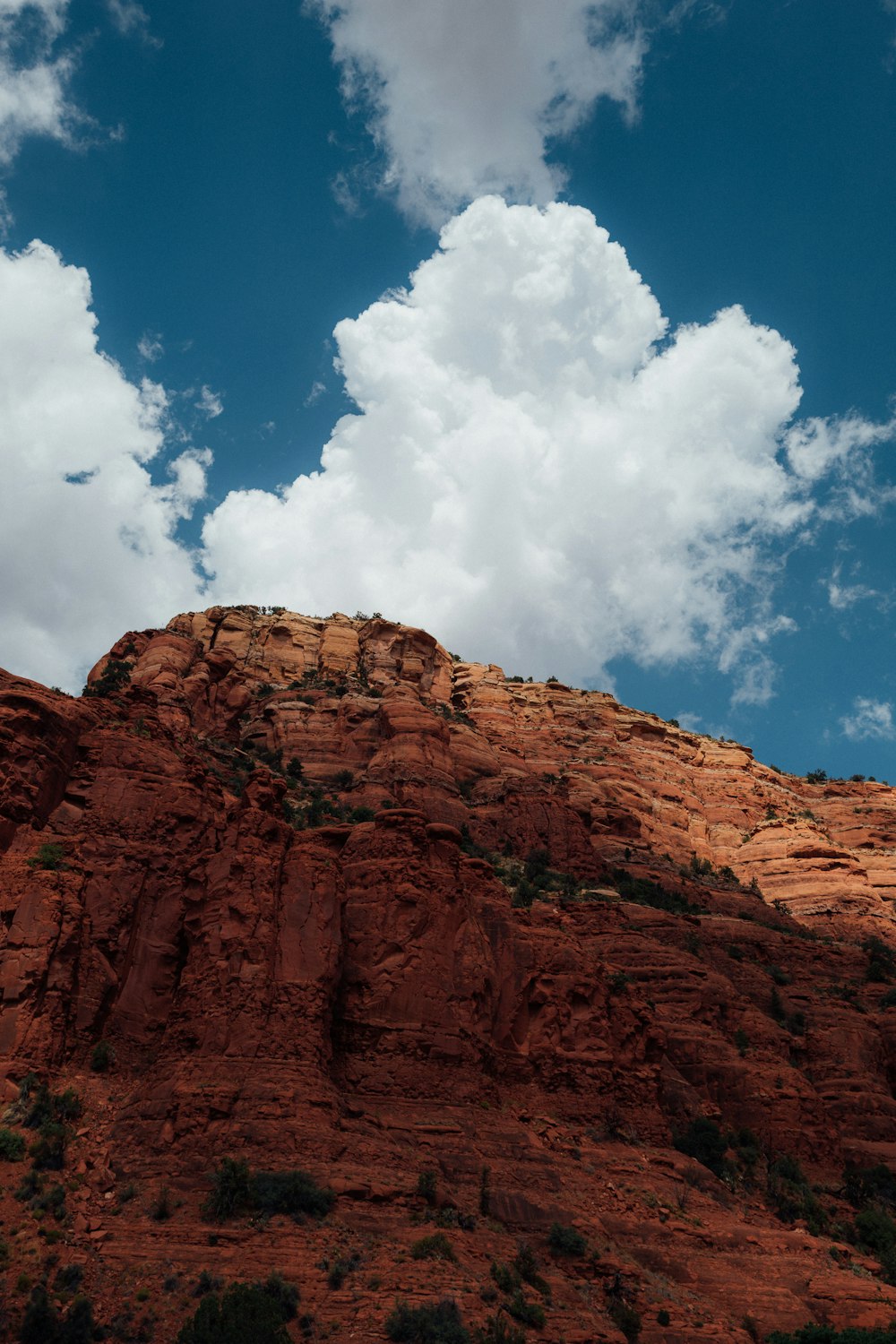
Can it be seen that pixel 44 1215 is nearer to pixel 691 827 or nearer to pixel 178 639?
pixel 178 639

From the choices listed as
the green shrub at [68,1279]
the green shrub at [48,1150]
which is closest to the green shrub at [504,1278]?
the green shrub at [68,1279]

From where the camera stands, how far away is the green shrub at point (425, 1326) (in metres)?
25.8

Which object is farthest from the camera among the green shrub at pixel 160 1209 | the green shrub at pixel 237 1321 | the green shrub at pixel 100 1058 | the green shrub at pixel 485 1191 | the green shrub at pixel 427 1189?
the green shrub at pixel 100 1058

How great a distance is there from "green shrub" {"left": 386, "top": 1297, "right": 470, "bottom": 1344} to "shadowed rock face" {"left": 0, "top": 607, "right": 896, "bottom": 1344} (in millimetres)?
596

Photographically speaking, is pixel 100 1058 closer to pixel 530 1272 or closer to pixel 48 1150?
pixel 48 1150

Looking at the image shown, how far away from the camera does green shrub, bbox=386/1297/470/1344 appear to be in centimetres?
2578

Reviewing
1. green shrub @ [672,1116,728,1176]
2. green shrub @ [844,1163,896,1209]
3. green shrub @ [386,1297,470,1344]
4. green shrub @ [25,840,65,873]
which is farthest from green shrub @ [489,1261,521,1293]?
green shrub @ [844,1163,896,1209]

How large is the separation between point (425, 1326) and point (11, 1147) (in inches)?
448

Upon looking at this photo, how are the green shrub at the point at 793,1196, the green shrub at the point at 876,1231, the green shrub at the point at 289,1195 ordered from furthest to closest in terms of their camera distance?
the green shrub at the point at 876,1231 < the green shrub at the point at 793,1196 < the green shrub at the point at 289,1195

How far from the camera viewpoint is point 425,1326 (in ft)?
85.5

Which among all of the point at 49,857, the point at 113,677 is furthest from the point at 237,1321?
the point at 113,677

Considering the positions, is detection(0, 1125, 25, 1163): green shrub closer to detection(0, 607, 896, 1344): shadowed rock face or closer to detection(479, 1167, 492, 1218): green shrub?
detection(0, 607, 896, 1344): shadowed rock face

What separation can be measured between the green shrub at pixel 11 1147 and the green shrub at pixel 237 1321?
21.8ft

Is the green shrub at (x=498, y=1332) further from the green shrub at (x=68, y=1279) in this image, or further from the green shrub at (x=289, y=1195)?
the green shrub at (x=68, y=1279)
